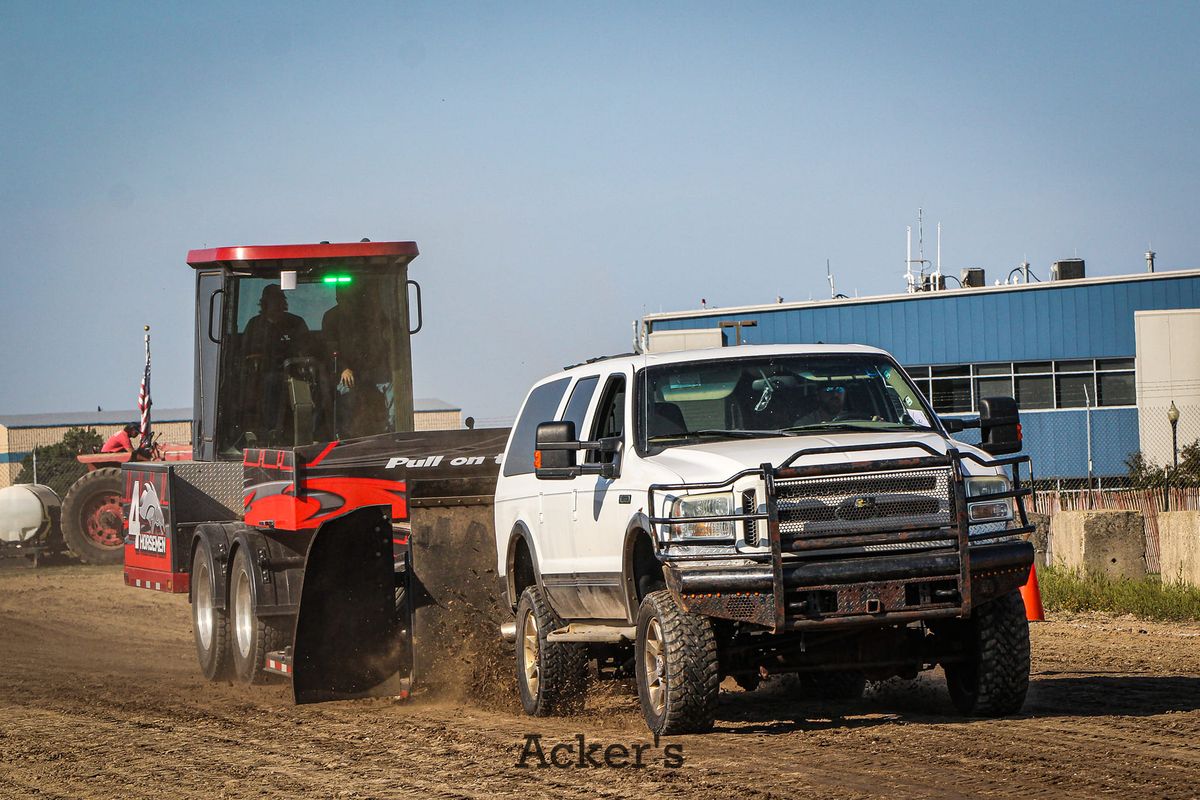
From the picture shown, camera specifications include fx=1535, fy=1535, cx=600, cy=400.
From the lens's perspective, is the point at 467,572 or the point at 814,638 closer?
the point at 814,638

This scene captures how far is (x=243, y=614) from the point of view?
13172 millimetres

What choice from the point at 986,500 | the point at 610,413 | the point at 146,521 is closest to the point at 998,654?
the point at 986,500

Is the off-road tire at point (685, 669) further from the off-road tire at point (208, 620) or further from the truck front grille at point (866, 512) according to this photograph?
the off-road tire at point (208, 620)

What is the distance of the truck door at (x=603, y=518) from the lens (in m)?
8.85

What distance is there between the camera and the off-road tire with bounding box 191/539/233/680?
1351 centimetres

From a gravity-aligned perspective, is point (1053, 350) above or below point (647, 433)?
above

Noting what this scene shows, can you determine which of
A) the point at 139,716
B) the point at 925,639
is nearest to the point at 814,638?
the point at 925,639

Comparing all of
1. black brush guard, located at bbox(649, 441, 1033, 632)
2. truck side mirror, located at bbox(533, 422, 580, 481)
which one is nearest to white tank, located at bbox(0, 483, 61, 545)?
truck side mirror, located at bbox(533, 422, 580, 481)

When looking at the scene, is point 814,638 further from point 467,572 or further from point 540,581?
point 467,572

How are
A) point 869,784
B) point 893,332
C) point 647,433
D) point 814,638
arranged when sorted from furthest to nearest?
point 893,332 → point 647,433 → point 814,638 → point 869,784

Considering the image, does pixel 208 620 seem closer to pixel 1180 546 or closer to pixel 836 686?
pixel 836 686

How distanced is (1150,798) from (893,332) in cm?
4065

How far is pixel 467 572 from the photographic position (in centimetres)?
1131

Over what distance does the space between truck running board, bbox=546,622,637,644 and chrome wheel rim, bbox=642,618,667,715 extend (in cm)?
30
